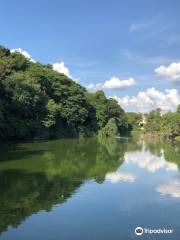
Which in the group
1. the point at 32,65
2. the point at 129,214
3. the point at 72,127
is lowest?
the point at 129,214

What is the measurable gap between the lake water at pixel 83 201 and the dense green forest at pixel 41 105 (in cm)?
1805

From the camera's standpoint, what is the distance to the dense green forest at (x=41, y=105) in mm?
52219

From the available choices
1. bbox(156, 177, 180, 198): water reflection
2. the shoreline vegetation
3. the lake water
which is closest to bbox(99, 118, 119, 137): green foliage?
the shoreline vegetation

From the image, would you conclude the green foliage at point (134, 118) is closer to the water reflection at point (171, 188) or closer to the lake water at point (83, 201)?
the lake water at point (83, 201)

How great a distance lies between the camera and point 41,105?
6178 cm

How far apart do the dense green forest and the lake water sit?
18.1 meters

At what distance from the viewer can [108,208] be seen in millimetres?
17094

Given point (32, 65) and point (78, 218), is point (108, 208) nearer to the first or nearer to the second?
point (78, 218)

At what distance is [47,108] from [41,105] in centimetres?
218

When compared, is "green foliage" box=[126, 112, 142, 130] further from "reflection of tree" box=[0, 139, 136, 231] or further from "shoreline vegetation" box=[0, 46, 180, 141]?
"reflection of tree" box=[0, 139, 136, 231]

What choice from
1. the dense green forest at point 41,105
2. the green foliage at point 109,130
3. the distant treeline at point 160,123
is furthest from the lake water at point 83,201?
the green foliage at point 109,130

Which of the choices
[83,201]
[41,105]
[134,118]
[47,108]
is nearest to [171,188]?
[83,201]

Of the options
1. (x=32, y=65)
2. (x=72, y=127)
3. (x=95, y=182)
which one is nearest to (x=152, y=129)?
(x=72, y=127)

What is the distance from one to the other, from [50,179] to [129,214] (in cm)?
807
